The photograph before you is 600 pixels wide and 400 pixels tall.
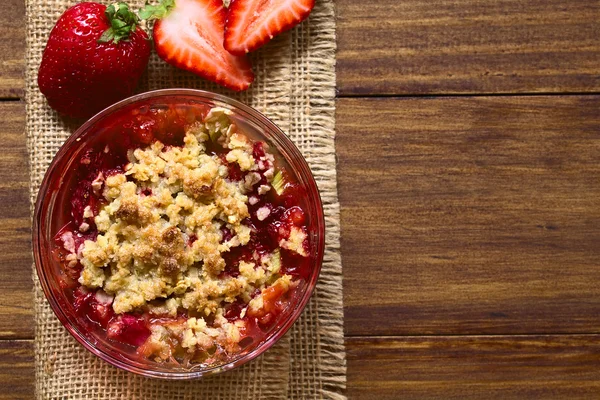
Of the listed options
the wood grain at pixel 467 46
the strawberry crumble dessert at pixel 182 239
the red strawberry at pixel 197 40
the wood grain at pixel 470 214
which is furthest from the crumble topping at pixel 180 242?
the wood grain at pixel 467 46

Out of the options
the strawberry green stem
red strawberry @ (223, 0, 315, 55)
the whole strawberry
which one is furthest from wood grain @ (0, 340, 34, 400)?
red strawberry @ (223, 0, 315, 55)

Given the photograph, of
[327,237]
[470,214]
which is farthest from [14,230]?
[470,214]

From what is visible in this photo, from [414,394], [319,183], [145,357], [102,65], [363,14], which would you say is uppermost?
[363,14]

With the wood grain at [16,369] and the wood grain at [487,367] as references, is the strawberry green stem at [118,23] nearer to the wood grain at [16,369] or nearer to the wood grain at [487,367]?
the wood grain at [16,369]

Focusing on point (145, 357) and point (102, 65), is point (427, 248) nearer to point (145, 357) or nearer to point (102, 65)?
point (145, 357)

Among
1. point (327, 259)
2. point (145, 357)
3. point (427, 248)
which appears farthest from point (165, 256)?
point (427, 248)

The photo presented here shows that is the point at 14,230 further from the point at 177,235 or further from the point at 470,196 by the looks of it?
the point at 470,196
